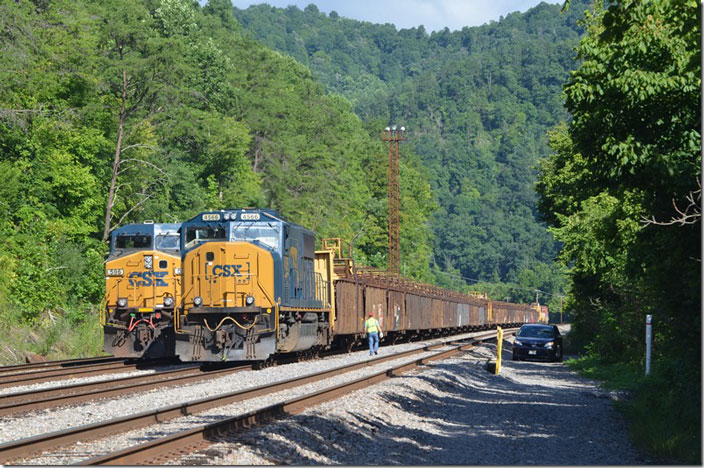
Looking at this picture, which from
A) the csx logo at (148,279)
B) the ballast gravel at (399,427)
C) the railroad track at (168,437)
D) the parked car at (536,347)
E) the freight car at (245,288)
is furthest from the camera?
the parked car at (536,347)

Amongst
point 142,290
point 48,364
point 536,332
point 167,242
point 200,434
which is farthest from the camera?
point 536,332

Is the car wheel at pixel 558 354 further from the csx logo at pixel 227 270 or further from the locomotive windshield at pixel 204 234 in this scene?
the locomotive windshield at pixel 204 234

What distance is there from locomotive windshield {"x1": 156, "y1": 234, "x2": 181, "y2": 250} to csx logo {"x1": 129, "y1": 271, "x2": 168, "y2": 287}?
2.71ft

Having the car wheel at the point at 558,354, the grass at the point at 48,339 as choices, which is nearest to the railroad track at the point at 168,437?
the grass at the point at 48,339

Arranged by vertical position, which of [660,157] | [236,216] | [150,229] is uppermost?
[660,157]

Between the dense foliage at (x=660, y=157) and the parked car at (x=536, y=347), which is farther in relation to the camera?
the parked car at (x=536, y=347)

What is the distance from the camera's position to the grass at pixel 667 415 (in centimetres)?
1235

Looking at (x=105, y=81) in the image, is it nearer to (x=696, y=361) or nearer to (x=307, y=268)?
(x=307, y=268)

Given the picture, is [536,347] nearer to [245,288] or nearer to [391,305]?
[391,305]

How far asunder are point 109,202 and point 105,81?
1001 centimetres

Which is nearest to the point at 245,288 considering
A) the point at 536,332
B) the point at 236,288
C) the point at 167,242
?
the point at 236,288

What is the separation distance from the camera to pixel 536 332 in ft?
116

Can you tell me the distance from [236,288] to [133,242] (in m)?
4.82

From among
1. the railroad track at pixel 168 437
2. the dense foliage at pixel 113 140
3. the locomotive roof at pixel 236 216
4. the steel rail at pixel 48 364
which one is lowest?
the steel rail at pixel 48 364
